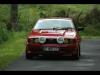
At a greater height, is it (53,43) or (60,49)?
(53,43)

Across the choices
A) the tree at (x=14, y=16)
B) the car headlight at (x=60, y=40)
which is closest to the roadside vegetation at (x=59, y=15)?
the tree at (x=14, y=16)

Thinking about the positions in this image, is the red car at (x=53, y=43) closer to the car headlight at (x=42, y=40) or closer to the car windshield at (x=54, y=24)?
the car headlight at (x=42, y=40)

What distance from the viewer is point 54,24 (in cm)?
1839

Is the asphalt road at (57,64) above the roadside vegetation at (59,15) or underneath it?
above

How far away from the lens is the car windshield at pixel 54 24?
18.2 metres

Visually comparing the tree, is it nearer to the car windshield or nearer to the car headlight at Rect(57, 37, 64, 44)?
the car windshield

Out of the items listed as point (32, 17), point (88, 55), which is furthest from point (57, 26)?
point (32, 17)

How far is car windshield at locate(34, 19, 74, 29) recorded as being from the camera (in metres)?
18.2

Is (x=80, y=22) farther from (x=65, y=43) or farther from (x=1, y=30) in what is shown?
(x=65, y=43)

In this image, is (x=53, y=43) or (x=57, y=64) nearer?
(x=57, y=64)

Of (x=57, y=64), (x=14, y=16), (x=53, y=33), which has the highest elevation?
(x=53, y=33)

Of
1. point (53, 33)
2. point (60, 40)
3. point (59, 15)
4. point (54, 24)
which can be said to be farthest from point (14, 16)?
point (60, 40)

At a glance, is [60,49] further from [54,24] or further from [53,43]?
[54,24]

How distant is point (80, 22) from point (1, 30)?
596 inches
